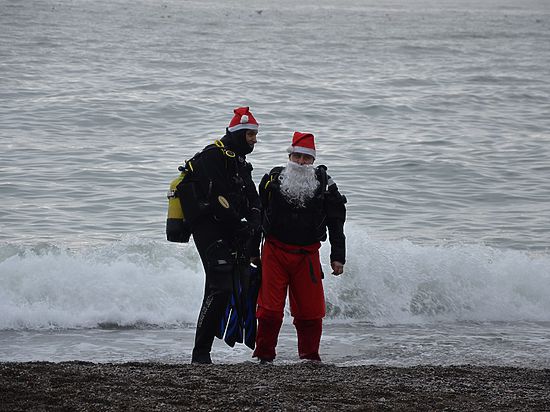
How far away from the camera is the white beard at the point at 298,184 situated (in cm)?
692

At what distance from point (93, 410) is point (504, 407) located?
2.32m

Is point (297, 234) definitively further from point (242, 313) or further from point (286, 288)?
point (242, 313)

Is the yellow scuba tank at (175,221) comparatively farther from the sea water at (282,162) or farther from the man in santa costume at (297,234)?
the sea water at (282,162)

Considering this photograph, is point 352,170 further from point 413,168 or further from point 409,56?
point 409,56

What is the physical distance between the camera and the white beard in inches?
272

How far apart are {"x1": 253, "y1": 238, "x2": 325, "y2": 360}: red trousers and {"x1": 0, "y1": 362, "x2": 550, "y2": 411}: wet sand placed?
396 millimetres

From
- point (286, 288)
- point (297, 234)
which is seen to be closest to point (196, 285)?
point (286, 288)

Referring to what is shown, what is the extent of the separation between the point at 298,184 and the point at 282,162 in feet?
36.3

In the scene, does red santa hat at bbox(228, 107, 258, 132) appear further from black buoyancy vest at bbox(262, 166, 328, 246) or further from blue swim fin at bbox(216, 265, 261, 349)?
blue swim fin at bbox(216, 265, 261, 349)

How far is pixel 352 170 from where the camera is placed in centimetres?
1766

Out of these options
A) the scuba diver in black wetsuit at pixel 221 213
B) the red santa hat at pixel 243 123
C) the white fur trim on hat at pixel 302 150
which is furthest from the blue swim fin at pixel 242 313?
the red santa hat at pixel 243 123

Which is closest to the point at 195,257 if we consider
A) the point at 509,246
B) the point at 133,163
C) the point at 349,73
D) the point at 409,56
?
the point at 509,246

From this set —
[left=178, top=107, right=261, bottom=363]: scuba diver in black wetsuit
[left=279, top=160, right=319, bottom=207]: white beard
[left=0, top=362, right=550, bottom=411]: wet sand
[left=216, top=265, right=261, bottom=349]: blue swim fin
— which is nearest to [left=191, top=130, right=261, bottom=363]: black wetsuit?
[left=178, top=107, right=261, bottom=363]: scuba diver in black wetsuit

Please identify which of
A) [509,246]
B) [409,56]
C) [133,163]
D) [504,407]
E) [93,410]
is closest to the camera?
[93,410]
